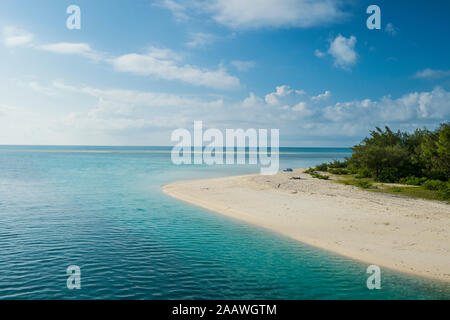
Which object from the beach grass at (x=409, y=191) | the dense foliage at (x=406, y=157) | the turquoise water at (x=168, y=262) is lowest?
the turquoise water at (x=168, y=262)

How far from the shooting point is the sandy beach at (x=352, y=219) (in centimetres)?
1647

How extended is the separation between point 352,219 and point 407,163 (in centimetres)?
2872

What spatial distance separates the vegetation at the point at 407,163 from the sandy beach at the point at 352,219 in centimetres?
470

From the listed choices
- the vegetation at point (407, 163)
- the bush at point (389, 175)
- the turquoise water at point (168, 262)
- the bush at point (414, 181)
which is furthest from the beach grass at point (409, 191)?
the turquoise water at point (168, 262)

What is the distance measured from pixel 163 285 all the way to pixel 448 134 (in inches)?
1466

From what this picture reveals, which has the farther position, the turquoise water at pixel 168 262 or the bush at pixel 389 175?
the bush at pixel 389 175

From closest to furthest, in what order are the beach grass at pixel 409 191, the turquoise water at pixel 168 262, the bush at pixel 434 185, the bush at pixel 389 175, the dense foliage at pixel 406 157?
1. the turquoise water at pixel 168 262
2. the beach grass at pixel 409 191
3. the bush at pixel 434 185
4. the dense foliage at pixel 406 157
5. the bush at pixel 389 175

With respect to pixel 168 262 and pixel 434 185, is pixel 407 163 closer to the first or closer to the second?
pixel 434 185

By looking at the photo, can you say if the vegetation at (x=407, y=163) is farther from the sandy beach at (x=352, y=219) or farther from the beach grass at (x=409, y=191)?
the sandy beach at (x=352, y=219)

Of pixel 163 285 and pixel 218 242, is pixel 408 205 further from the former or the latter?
pixel 163 285

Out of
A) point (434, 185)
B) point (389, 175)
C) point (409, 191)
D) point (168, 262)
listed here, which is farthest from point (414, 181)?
point (168, 262)

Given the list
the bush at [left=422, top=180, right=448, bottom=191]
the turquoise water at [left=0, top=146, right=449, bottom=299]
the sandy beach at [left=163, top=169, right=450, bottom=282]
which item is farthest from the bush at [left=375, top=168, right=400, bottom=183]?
the turquoise water at [left=0, top=146, right=449, bottom=299]

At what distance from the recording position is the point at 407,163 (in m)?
46.1
